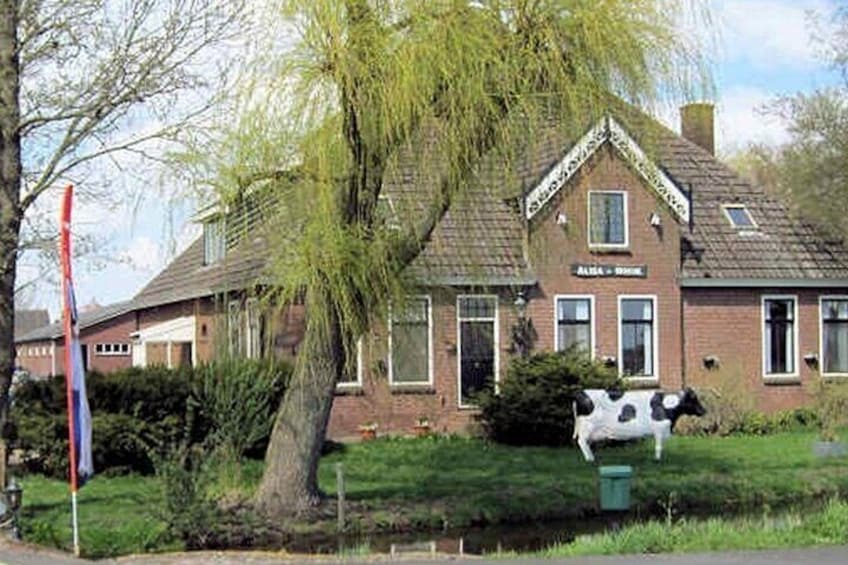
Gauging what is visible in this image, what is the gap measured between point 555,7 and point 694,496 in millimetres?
9028

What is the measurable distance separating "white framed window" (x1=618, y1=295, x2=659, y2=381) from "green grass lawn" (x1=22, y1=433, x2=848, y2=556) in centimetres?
376

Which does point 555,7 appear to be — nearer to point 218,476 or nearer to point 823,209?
point 218,476

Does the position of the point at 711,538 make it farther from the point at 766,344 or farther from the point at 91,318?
the point at 91,318

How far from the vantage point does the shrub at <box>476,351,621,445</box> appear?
86.8ft

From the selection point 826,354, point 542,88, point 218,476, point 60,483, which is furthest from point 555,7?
point 826,354

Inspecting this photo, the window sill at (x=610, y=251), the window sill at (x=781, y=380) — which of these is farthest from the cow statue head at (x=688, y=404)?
the window sill at (x=781, y=380)

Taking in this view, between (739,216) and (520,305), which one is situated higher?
(739,216)

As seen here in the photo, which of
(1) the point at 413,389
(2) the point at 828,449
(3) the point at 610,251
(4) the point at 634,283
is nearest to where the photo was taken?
(2) the point at 828,449

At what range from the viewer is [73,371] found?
14820 mm

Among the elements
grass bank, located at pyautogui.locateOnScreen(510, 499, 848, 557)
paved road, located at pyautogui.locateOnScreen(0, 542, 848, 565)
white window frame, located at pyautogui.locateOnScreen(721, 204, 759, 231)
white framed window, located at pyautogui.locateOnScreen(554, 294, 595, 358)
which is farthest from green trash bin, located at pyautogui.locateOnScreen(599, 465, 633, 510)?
white window frame, located at pyautogui.locateOnScreen(721, 204, 759, 231)

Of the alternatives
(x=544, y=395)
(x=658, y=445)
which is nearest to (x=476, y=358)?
(x=544, y=395)

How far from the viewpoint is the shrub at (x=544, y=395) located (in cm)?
2647

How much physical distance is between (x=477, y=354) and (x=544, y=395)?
3378 mm

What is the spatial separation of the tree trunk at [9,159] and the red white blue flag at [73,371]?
1606 millimetres
